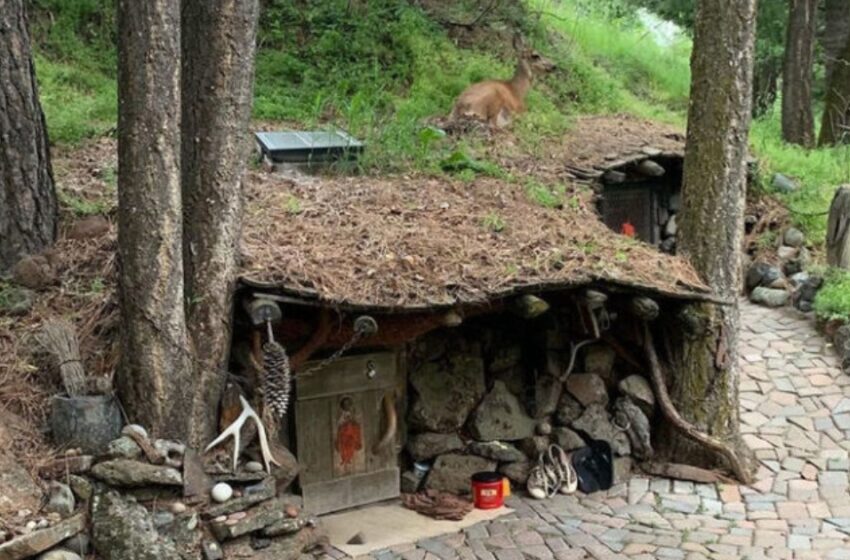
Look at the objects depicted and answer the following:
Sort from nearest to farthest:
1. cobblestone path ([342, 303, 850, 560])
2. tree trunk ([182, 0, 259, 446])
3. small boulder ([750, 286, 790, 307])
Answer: tree trunk ([182, 0, 259, 446])
cobblestone path ([342, 303, 850, 560])
small boulder ([750, 286, 790, 307])

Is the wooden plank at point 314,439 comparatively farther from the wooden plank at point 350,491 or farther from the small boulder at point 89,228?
the small boulder at point 89,228

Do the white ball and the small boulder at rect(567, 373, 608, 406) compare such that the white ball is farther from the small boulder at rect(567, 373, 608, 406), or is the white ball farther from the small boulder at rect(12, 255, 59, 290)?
the small boulder at rect(567, 373, 608, 406)

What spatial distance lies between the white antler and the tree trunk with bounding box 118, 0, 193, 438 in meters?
0.33

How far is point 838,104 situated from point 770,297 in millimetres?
4390

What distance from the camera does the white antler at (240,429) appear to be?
514 centimetres

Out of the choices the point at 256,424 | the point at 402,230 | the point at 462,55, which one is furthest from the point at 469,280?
the point at 462,55

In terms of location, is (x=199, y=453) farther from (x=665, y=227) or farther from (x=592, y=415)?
(x=665, y=227)

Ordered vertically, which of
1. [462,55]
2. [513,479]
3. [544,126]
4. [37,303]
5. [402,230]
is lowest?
[513,479]

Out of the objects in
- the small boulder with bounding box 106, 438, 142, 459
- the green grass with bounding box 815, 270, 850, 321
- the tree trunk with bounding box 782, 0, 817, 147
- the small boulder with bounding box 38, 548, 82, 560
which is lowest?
the small boulder with bounding box 38, 548, 82, 560

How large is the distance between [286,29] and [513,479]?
679cm

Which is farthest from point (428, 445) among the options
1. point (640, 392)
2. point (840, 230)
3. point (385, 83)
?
point (385, 83)

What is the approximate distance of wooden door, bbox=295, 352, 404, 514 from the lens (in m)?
6.13

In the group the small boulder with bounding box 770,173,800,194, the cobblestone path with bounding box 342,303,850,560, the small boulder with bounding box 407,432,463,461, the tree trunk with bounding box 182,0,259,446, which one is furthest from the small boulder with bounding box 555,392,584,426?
the small boulder with bounding box 770,173,800,194

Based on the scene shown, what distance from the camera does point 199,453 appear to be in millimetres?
5008
